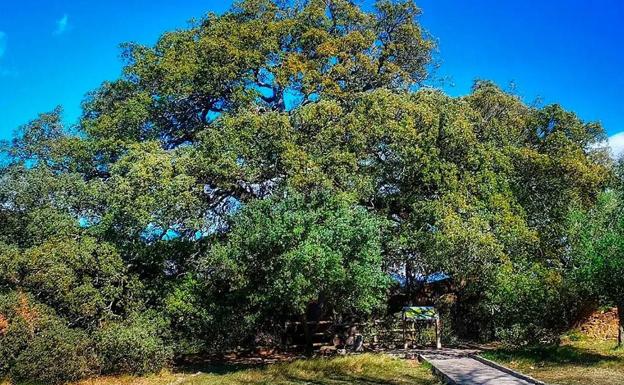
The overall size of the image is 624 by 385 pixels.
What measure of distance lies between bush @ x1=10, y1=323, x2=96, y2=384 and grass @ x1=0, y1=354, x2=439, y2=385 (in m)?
0.41

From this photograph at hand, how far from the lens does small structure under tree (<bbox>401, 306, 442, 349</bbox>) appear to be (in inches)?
691

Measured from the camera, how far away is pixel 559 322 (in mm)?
15688

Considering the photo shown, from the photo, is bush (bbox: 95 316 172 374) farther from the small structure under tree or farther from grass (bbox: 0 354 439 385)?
the small structure under tree

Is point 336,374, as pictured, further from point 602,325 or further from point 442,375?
point 602,325

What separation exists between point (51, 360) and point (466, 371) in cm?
953

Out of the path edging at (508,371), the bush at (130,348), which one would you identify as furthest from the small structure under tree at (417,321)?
the bush at (130,348)

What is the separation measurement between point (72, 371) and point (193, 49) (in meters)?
10.7

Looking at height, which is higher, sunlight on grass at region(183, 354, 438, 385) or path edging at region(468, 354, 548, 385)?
path edging at region(468, 354, 548, 385)

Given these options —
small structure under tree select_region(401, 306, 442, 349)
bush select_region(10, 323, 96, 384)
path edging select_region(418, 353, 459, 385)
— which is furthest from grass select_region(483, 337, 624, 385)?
bush select_region(10, 323, 96, 384)

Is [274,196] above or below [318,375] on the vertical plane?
above

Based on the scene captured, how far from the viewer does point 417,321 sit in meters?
19.0

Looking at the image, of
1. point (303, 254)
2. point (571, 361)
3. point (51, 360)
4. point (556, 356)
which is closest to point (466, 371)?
point (571, 361)

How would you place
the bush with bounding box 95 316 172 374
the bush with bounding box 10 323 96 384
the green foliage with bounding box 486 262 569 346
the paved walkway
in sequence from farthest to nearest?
the green foliage with bounding box 486 262 569 346
the bush with bounding box 95 316 172 374
the bush with bounding box 10 323 96 384
the paved walkway

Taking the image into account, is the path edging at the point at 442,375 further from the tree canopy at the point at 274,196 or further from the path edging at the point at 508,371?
the tree canopy at the point at 274,196
